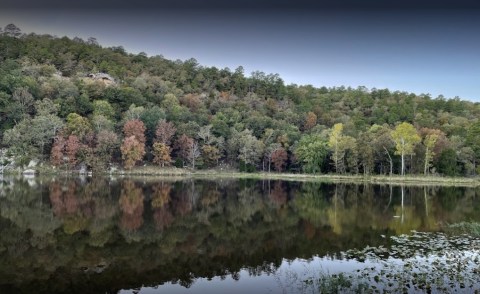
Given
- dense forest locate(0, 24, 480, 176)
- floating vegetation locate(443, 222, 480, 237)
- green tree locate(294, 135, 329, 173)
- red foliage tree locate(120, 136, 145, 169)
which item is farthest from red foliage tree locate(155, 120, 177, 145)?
floating vegetation locate(443, 222, 480, 237)

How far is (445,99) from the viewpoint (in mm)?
156500

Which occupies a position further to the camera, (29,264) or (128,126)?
(128,126)

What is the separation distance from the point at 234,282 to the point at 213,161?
268 feet

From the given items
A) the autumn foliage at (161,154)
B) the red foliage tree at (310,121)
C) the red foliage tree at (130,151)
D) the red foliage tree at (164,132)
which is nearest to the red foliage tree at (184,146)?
the red foliage tree at (164,132)

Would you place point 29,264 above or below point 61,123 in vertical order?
below

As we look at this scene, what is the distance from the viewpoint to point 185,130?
306ft

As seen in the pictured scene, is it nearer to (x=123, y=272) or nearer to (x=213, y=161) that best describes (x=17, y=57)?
(x=213, y=161)

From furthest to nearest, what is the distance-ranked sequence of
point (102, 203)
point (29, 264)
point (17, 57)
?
point (17, 57)
point (102, 203)
point (29, 264)

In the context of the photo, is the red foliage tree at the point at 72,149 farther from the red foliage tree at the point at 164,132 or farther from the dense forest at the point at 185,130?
the red foliage tree at the point at 164,132

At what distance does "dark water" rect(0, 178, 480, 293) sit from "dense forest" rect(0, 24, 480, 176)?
46071 mm

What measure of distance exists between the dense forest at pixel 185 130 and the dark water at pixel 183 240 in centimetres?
4607

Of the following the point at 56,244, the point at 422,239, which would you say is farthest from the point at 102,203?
the point at 422,239

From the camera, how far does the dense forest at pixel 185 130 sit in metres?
77.6

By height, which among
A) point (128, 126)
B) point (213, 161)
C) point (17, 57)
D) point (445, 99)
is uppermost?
point (17, 57)
